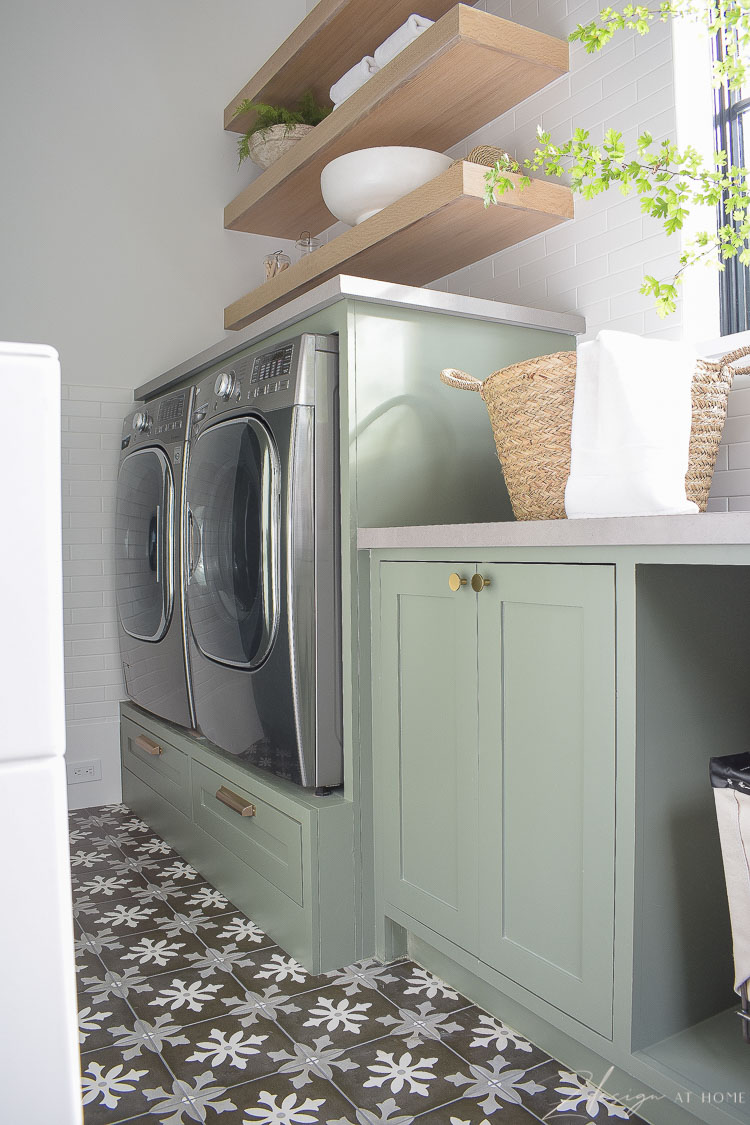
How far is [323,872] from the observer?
5.82 feet

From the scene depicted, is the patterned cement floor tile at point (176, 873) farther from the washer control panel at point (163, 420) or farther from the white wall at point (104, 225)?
the washer control panel at point (163, 420)

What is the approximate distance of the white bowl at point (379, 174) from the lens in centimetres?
234

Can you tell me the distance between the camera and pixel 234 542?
207 centimetres

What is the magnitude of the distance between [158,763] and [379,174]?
1.89 m

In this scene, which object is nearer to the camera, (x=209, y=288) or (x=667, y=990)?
(x=667, y=990)

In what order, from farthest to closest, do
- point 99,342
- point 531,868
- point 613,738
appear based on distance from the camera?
1. point 99,342
2. point 531,868
3. point 613,738

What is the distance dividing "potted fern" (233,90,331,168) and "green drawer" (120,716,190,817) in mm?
2131

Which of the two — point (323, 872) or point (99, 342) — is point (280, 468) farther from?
point (99, 342)

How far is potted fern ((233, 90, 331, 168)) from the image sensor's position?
307 cm

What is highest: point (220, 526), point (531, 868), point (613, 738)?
point (220, 526)

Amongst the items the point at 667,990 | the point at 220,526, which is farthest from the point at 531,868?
the point at 220,526

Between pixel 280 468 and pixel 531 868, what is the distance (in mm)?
971

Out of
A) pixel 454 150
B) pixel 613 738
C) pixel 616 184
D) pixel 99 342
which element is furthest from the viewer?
pixel 99 342

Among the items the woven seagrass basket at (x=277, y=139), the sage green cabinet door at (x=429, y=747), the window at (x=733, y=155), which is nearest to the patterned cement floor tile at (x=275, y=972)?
the sage green cabinet door at (x=429, y=747)
